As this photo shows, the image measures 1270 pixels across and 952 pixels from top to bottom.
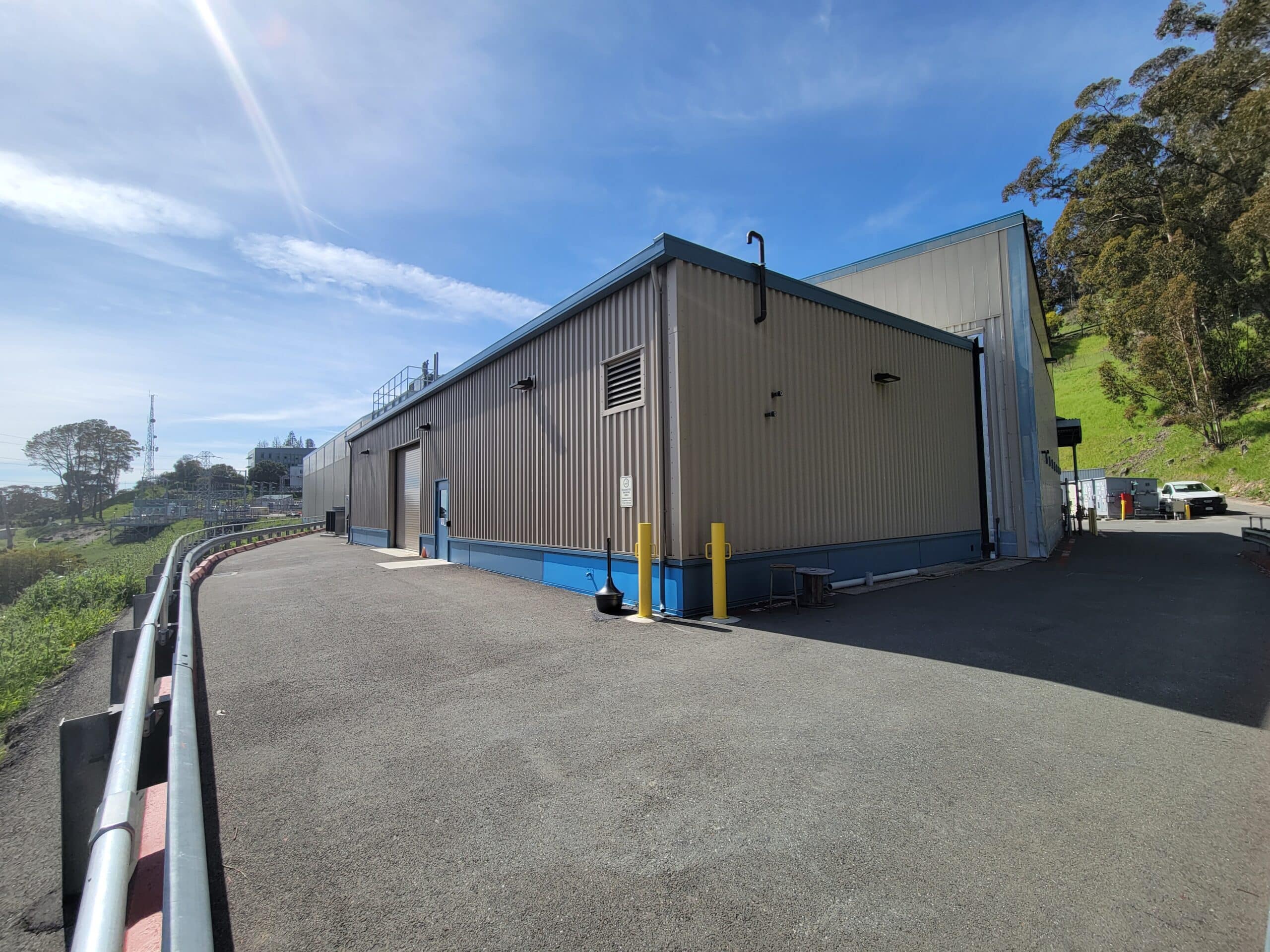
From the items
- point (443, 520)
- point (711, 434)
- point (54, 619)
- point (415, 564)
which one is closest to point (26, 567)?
point (54, 619)

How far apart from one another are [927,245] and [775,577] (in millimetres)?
11272

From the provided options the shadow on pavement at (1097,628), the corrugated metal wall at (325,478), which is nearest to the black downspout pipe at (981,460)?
the shadow on pavement at (1097,628)

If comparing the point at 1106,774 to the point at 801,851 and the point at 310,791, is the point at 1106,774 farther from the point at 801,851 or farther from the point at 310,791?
the point at 310,791

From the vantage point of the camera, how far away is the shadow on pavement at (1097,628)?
4820 mm

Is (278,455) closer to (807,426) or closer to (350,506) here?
(350,506)

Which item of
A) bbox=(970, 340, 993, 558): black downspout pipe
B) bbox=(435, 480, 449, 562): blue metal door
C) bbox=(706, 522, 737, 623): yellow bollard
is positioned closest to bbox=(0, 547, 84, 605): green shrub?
bbox=(435, 480, 449, 562): blue metal door

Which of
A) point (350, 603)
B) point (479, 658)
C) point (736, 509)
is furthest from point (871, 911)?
point (350, 603)

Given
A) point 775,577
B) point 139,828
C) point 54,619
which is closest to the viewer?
A: point 139,828

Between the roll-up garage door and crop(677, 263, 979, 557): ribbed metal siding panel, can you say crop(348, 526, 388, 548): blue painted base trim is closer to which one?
the roll-up garage door

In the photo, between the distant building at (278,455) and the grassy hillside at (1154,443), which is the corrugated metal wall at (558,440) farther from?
the distant building at (278,455)

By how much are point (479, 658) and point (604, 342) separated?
17.8 ft

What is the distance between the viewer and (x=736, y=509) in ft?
27.2

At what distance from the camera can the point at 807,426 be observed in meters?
9.55

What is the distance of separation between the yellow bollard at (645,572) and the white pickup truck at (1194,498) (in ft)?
104
